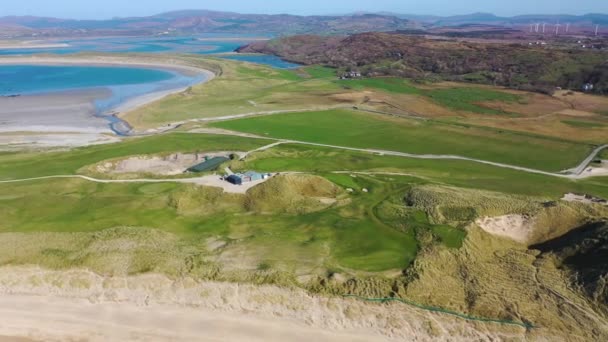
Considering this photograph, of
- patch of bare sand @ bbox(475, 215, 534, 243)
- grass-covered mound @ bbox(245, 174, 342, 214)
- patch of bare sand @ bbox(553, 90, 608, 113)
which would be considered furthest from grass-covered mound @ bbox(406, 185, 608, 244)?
patch of bare sand @ bbox(553, 90, 608, 113)

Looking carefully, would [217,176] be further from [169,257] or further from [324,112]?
[324,112]

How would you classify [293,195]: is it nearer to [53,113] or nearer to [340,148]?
[340,148]

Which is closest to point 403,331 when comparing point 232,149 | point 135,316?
point 135,316

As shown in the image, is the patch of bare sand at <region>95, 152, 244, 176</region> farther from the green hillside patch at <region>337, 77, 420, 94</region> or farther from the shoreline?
the green hillside patch at <region>337, 77, 420, 94</region>

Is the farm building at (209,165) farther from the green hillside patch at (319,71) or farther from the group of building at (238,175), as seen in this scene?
the green hillside patch at (319,71)

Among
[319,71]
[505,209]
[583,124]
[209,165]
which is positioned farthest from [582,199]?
[319,71]

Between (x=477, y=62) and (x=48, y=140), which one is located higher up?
(x=477, y=62)
